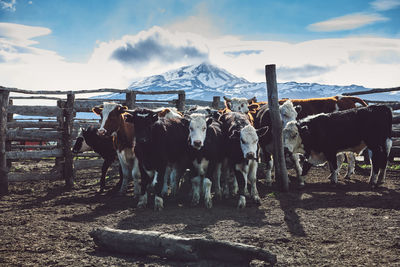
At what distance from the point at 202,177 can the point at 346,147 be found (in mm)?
3590

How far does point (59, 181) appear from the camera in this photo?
10.8 metres

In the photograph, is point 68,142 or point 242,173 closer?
point 242,173

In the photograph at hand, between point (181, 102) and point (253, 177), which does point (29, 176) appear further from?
point (253, 177)

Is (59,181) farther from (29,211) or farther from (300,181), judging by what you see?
(300,181)

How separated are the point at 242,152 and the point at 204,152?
0.72 meters

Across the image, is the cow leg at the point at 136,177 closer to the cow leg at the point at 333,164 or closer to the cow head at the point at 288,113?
the cow head at the point at 288,113

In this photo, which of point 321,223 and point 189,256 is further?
point 321,223

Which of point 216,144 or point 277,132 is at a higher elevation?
point 277,132

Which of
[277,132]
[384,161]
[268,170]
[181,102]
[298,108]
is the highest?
[181,102]

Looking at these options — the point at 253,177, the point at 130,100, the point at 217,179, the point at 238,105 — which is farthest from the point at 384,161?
the point at 130,100

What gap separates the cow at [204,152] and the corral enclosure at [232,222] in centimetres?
38

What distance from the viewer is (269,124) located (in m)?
9.64

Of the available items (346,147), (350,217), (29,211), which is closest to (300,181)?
(346,147)

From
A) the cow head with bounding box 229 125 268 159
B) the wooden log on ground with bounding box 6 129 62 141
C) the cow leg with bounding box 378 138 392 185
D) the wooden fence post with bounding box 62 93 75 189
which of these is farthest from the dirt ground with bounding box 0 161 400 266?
the wooden log on ground with bounding box 6 129 62 141
